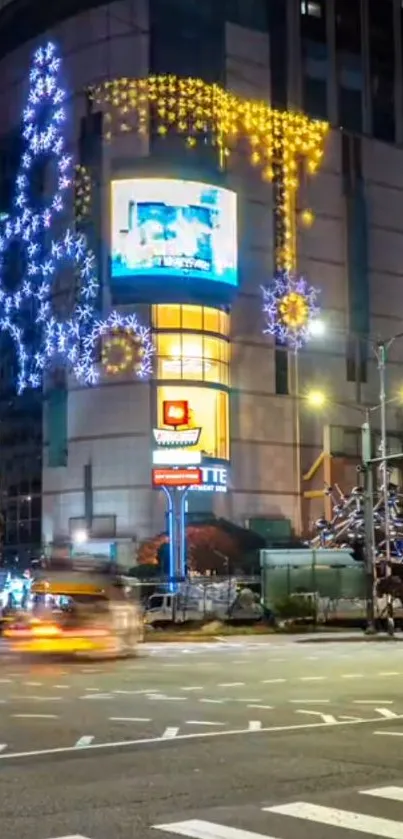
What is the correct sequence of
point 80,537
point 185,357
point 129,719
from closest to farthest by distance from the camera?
point 129,719 → point 80,537 → point 185,357

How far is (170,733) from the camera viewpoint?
13883 millimetres

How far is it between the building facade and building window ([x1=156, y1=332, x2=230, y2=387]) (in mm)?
82

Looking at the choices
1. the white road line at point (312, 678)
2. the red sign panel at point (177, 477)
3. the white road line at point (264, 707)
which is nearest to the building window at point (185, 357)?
the red sign panel at point (177, 477)

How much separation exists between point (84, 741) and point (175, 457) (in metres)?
48.6

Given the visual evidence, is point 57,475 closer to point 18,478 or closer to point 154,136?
point 18,478

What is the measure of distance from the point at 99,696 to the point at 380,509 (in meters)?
39.3

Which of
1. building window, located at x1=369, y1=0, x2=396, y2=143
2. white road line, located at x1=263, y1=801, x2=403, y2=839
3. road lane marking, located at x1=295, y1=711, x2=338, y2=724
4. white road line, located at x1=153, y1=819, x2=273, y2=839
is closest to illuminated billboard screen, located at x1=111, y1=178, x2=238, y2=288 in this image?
building window, located at x1=369, y1=0, x2=396, y2=143

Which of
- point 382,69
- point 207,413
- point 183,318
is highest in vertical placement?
point 382,69

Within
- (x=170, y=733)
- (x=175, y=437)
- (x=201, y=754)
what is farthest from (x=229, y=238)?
(x=201, y=754)

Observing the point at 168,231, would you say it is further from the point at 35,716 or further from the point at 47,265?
the point at 35,716

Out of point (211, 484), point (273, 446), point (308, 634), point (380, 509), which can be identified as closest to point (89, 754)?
point (308, 634)

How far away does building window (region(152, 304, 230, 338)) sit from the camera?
215 feet

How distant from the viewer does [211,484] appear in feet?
211

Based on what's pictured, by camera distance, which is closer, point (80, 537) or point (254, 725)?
point (254, 725)
